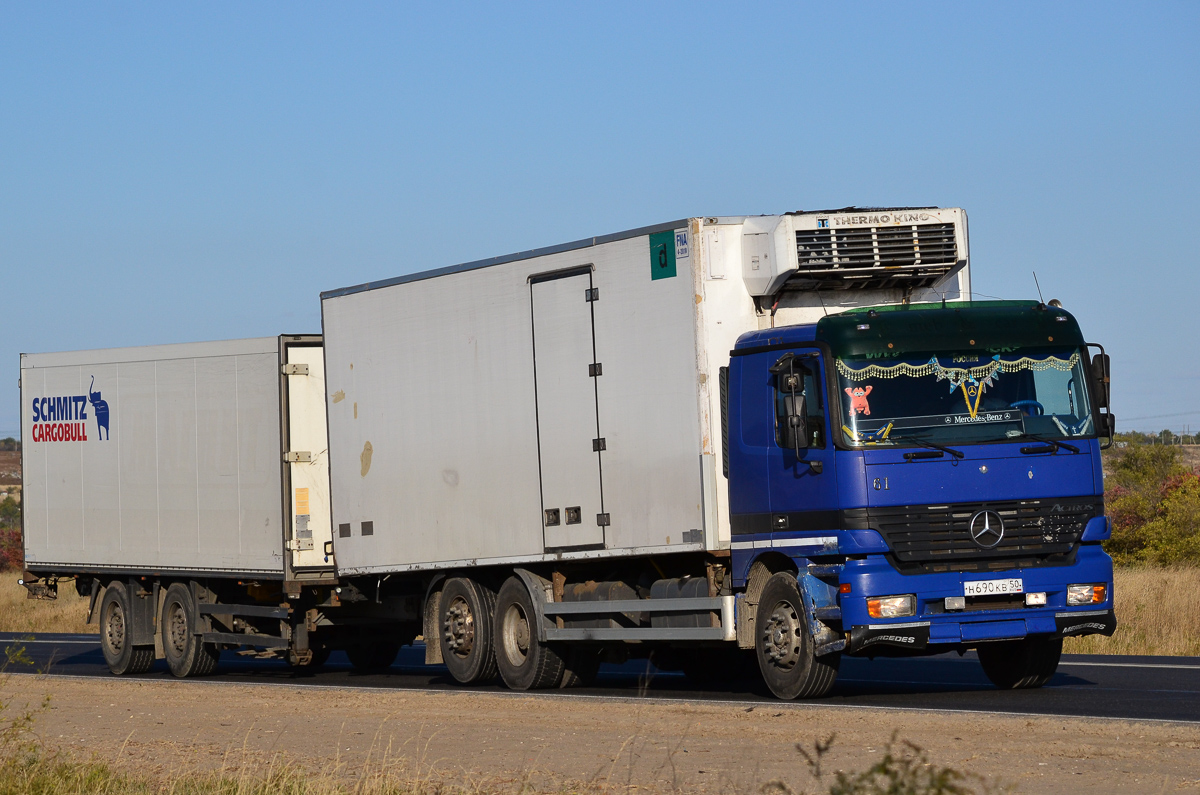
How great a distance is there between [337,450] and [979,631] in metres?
8.19

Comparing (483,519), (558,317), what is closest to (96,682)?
(483,519)

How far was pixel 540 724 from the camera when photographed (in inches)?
501

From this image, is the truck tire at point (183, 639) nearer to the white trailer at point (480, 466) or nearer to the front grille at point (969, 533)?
the white trailer at point (480, 466)

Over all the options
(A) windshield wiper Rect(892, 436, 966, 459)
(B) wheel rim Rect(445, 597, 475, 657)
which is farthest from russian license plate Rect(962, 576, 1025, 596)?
(B) wheel rim Rect(445, 597, 475, 657)

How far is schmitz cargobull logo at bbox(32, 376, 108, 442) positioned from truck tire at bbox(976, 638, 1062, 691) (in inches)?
472

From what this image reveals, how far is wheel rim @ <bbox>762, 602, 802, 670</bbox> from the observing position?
1334cm

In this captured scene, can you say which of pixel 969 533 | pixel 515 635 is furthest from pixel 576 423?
pixel 969 533

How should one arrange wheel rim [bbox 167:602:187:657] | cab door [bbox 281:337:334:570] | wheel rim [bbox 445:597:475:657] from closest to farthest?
1. wheel rim [bbox 445:597:475:657]
2. cab door [bbox 281:337:334:570]
3. wheel rim [bbox 167:602:187:657]

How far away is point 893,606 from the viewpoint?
1267 cm

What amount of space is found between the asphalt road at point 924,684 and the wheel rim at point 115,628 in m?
0.63

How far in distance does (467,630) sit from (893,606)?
5684 millimetres

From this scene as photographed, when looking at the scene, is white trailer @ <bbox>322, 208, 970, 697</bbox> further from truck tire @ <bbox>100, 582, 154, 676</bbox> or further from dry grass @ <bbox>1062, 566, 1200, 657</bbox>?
dry grass @ <bbox>1062, 566, 1200, 657</bbox>

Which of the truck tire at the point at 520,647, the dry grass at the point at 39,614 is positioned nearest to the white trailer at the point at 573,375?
the truck tire at the point at 520,647

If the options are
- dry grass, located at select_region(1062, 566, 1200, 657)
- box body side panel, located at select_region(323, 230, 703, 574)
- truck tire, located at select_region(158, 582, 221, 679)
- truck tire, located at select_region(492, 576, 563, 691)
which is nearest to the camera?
box body side panel, located at select_region(323, 230, 703, 574)
